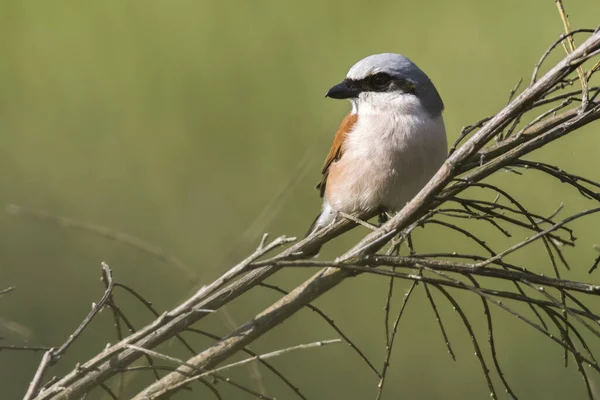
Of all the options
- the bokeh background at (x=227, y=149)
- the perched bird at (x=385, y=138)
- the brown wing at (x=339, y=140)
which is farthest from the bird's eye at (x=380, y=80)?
the bokeh background at (x=227, y=149)

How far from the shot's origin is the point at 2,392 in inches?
96.8

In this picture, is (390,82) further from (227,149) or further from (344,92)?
(227,149)

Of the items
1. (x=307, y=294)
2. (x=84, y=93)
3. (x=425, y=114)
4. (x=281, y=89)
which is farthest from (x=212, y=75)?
(x=307, y=294)

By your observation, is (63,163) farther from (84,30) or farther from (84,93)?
(84,30)

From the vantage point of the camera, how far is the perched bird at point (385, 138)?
A: 1887 mm

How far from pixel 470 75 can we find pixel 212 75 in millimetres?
1141

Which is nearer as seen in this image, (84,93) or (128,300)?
(128,300)

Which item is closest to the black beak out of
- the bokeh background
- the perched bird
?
the perched bird

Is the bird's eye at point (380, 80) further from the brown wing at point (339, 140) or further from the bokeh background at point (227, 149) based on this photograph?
the bokeh background at point (227, 149)

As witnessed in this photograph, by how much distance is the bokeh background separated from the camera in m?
3.06

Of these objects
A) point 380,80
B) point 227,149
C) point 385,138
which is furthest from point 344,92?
point 227,149

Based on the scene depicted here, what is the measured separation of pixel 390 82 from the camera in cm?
208

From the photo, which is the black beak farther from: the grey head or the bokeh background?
the bokeh background

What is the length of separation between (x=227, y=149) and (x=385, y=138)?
159 cm
